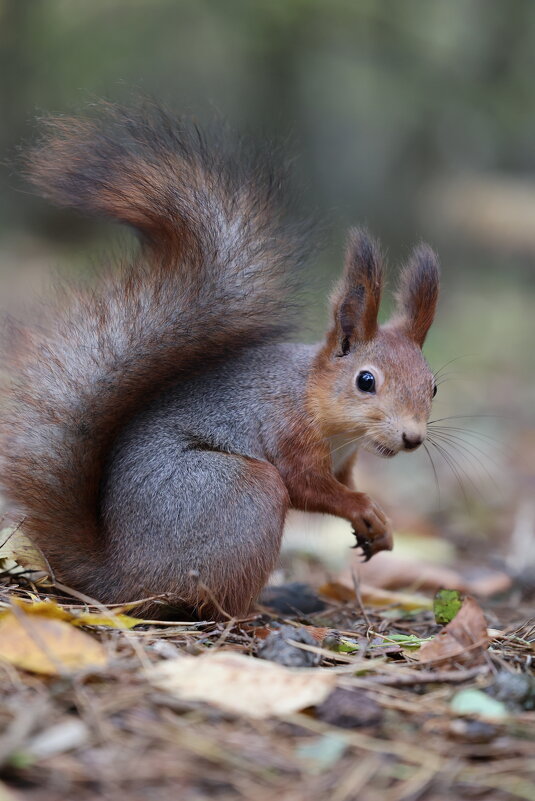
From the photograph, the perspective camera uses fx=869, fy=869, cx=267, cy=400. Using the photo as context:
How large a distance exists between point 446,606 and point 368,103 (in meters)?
5.68

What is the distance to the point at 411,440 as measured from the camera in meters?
2.01

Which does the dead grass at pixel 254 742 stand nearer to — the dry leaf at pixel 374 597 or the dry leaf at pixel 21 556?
the dry leaf at pixel 21 556

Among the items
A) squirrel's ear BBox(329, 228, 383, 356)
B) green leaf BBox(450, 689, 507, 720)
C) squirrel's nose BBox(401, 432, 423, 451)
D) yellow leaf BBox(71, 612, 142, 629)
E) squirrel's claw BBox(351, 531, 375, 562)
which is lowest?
yellow leaf BBox(71, 612, 142, 629)

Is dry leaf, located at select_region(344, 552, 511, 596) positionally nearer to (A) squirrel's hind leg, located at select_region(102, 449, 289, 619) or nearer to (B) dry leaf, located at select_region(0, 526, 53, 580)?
(A) squirrel's hind leg, located at select_region(102, 449, 289, 619)

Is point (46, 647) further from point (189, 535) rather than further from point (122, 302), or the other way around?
point (122, 302)

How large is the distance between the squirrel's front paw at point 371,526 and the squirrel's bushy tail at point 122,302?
0.54 meters

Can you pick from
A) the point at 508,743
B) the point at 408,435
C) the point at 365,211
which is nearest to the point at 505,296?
the point at 365,211

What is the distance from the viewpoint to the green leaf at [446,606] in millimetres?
2057

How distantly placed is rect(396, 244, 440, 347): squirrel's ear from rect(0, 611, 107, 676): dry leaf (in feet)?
4.01

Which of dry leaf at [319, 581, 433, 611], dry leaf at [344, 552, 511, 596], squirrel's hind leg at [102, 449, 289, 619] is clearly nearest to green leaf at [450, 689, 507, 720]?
squirrel's hind leg at [102, 449, 289, 619]

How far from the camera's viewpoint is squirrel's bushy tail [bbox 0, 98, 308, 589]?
1.90m

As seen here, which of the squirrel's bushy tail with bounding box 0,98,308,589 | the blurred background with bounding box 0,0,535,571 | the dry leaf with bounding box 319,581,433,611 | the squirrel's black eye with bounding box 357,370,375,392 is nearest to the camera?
the squirrel's bushy tail with bounding box 0,98,308,589

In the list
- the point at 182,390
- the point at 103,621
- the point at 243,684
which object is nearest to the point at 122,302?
the point at 182,390

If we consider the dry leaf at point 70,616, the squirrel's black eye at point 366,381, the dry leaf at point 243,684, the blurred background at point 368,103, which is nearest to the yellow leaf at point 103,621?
the dry leaf at point 70,616
